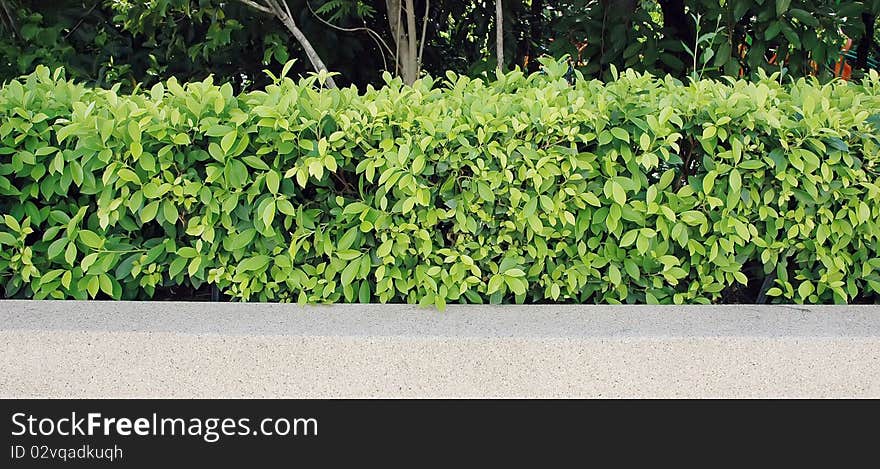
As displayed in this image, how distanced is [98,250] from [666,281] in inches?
66.0

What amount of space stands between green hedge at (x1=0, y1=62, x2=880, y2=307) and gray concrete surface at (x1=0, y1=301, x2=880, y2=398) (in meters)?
0.21

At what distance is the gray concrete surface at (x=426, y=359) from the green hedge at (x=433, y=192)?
206 millimetres

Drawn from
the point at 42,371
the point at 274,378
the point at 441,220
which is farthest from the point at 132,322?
the point at 441,220

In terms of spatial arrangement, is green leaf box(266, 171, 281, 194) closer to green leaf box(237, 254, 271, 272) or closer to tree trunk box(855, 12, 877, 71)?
green leaf box(237, 254, 271, 272)

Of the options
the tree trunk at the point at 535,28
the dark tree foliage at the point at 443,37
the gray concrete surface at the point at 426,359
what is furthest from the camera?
the tree trunk at the point at 535,28

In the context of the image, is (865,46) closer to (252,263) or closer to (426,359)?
(426,359)

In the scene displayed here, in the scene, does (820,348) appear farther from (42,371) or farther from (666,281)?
(42,371)

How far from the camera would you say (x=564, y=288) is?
7.95ft

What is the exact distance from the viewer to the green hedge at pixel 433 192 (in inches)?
88.7

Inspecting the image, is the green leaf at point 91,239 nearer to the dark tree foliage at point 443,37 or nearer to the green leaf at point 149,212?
the green leaf at point 149,212

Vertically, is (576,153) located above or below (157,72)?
below

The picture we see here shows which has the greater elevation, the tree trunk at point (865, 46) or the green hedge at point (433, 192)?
the tree trunk at point (865, 46)

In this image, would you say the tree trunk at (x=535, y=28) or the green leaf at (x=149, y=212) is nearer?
the green leaf at (x=149, y=212)

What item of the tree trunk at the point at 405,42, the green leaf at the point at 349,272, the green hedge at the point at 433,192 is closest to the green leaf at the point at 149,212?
the green hedge at the point at 433,192
